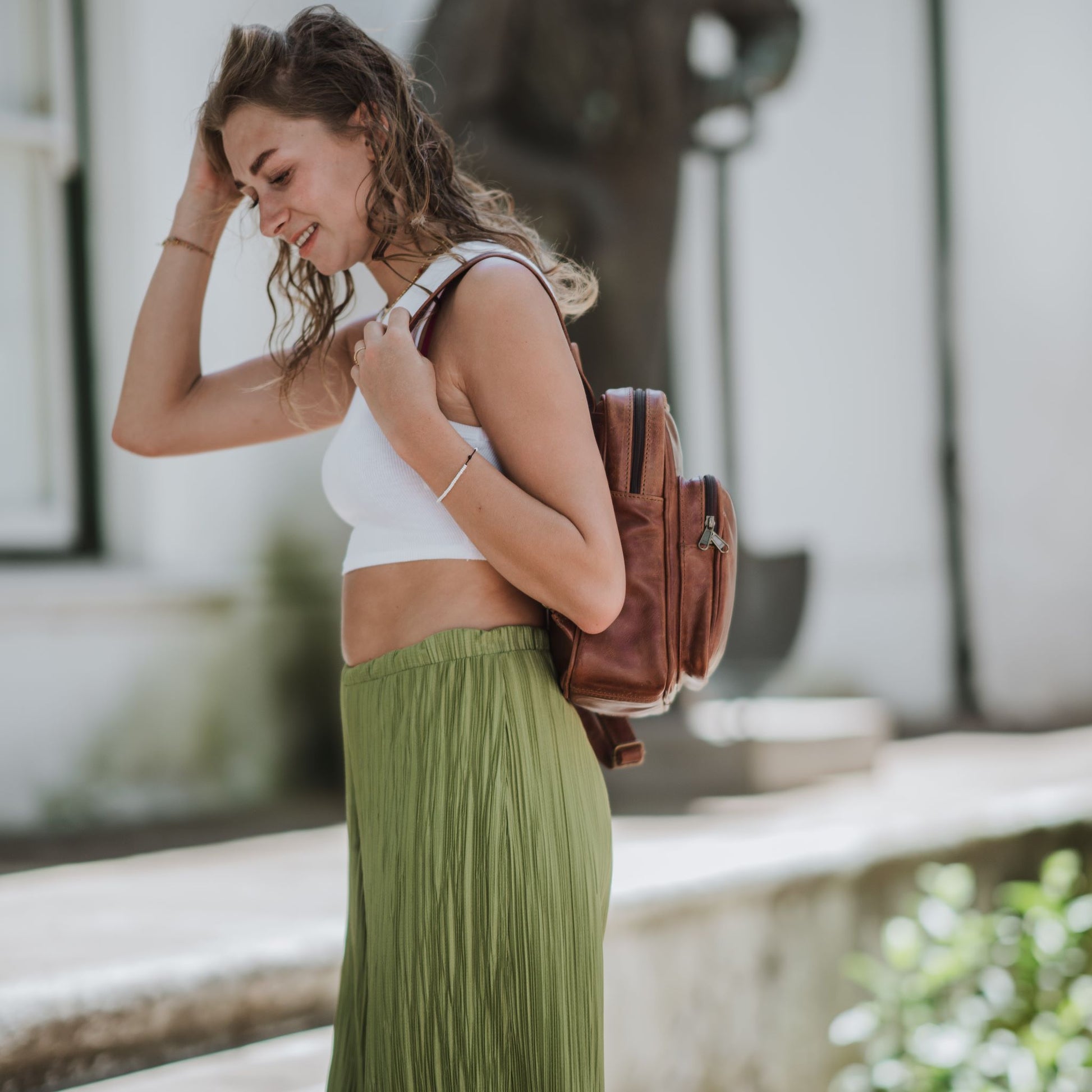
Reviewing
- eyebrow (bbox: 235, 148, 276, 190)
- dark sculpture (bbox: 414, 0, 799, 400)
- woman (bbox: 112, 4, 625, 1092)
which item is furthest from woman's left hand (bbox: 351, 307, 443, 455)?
dark sculpture (bbox: 414, 0, 799, 400)

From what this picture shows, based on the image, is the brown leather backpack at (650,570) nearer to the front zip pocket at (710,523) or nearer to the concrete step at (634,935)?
the front zip pocket at (710,523)

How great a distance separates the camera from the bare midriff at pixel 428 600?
144 centimetres

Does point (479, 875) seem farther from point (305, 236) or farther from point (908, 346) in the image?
point (908, 346)

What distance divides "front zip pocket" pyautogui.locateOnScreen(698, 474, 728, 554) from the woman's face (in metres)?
0.50

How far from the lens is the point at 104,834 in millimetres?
3500

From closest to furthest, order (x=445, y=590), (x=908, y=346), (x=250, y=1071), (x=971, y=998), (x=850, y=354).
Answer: (x=445, y=590) < (x=250, y=1071) < (x=971, y=998) < (x=850, y=354) < (x=908, y=346)

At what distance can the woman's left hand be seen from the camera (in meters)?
1.34

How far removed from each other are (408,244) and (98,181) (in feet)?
8.58

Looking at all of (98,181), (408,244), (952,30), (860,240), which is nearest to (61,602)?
(98,181)

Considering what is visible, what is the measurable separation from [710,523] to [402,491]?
351 millimetres

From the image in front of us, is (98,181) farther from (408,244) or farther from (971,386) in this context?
(971,386)

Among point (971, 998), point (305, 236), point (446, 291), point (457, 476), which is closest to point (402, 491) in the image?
point (457, 476)

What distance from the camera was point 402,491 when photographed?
1.43 metres

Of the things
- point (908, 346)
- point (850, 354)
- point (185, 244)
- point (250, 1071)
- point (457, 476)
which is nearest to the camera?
point (457, 476)
